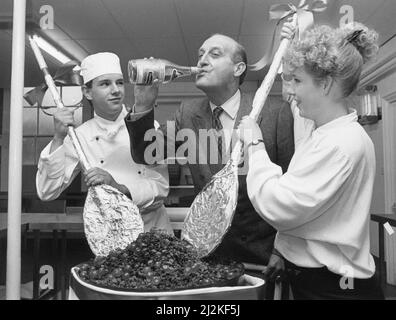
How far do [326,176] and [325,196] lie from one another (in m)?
0.03

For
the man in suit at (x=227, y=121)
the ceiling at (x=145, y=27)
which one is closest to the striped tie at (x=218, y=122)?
the man in suit at (x=227, y=121)

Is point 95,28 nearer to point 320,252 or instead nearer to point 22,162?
point 22,162

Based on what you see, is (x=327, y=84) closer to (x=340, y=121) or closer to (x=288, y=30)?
(x=340, y=121)

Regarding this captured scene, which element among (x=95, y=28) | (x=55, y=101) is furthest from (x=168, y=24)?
(x=55, y=101)

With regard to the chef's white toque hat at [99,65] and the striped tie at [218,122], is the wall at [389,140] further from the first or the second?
the chef's white toque hat at [99,65]


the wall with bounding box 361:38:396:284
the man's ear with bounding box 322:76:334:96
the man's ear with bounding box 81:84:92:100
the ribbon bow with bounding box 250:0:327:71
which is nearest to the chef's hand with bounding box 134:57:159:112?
the man's ear with bounding box 81:84:92:100

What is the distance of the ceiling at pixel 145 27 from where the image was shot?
80 centimetres

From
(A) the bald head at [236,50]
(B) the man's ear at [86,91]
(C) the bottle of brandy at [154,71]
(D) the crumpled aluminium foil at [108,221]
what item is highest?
(A) the bald head at [236,50]

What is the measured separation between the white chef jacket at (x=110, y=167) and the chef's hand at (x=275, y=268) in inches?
9.1

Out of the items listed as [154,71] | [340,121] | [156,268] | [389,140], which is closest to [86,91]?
[154,71]

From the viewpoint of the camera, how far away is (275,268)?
736mm

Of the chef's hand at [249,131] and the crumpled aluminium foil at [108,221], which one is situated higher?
the chef's hand at [249,131]

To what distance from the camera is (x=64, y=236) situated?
0.83m

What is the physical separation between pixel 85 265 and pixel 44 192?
0.76 feet
